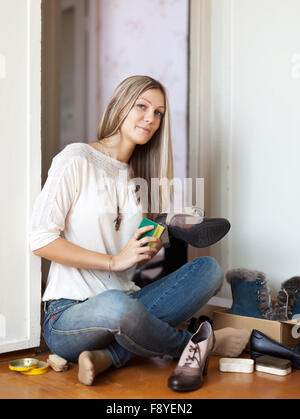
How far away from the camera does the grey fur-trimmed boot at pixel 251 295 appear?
6.14 feet

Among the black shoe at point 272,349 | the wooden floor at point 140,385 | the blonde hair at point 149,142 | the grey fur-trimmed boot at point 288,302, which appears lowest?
the wooden floor at point 140,385

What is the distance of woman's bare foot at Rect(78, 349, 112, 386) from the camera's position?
1358 millimetres

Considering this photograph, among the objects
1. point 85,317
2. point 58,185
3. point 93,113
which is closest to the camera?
point 85,317

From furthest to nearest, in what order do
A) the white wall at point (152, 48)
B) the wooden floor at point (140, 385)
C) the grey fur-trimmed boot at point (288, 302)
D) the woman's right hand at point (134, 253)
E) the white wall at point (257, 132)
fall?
the white wall at point (152, 48) → the white wall at point (257, 132) → the grey fur-trimmed boot at point (288, 302) → the woman's right hand at point (134, 253) → the wooden floor at point (140, 385)

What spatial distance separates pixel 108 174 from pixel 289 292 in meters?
0.80

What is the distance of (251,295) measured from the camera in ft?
6.23

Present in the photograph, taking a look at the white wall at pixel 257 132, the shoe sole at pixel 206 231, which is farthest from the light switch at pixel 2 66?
the white wall at pixel 257 132

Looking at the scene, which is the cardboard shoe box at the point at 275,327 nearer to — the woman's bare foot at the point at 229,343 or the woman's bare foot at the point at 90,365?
the woman's bare foot at the point at 229,343

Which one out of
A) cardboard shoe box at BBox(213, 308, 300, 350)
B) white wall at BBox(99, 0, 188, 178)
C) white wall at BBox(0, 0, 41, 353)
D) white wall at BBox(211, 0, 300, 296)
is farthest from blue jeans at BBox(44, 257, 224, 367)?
white wall at BBox(99, 0, 188, 178)

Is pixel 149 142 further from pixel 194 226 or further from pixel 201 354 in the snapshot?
pixel 201 354

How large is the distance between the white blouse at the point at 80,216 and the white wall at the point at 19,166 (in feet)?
0.27

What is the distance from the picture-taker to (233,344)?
1.71 meters
